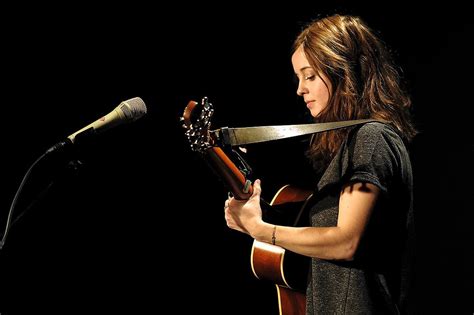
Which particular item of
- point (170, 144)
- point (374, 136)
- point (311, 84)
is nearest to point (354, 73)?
point (311, 84)

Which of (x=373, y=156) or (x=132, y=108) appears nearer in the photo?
(x=373, y=156)

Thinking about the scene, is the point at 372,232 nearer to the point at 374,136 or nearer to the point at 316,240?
the point at 316,240

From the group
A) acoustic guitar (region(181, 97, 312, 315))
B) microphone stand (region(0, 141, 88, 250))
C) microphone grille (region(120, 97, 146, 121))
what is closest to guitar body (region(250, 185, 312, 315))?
acoustic guitar (region(181, 97, 312, 315))

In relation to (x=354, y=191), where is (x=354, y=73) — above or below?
above

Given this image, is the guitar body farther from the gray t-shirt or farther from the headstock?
the headstock

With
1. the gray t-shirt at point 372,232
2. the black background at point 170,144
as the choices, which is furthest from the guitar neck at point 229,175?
the black background at point 170,144

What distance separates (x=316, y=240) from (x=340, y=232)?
0.25 feet

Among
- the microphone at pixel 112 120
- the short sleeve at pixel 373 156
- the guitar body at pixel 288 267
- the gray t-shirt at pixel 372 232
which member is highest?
the microphone at pixel 112 120

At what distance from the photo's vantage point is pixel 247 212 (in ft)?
4.69

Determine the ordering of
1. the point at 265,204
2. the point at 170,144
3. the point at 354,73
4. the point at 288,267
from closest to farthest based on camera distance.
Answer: the point at 354,73, the point at 288,267, the point at 265,204, the point at 170,144

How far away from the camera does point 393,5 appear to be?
2.46m

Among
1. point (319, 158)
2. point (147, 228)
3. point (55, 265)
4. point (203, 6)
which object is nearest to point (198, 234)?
point (147, 228)

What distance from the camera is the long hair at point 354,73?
1436 millimetres

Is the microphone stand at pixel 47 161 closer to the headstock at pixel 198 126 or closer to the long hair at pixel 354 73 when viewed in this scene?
the headstock at pixel 198 126
